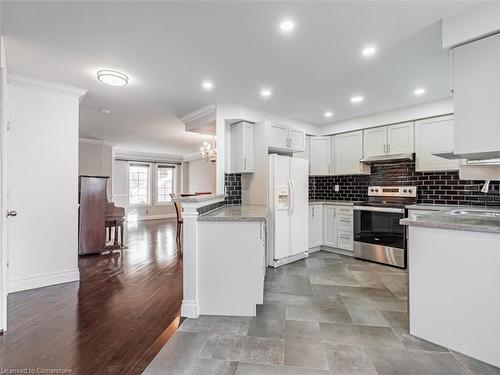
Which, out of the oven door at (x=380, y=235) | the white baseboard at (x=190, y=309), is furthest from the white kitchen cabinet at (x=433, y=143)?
the white baseboard at (x=190, y=309)

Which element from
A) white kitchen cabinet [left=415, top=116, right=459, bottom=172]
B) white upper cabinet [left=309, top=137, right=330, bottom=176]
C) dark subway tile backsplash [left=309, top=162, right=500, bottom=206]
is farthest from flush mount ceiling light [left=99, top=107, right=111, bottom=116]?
white kitchen cabinet [left=415, top=116, right=459, bottom=172]

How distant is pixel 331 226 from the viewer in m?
4.41

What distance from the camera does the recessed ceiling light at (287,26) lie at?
6.00ft

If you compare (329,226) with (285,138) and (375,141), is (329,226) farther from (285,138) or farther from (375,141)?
(285,138)

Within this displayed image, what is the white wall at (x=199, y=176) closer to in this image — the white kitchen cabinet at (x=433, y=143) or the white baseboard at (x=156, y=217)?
the white baseboard at (x=156, y=217)

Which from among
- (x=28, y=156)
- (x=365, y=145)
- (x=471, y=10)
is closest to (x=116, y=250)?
(x=28, y=156)

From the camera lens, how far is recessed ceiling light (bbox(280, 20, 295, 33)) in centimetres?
183

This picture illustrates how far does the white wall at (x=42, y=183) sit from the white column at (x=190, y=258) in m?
1.78

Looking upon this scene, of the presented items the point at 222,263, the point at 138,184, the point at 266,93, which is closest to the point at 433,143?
the point at 266,93

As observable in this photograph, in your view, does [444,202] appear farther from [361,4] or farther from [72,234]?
[72,234]

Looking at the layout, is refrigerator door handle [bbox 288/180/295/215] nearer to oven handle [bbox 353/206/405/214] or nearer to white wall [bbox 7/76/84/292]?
oven handle [bbox 353/206/405/214]

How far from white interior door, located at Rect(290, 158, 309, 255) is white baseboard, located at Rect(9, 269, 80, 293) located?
2.91m

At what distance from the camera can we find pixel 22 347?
178cm

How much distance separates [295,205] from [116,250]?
3344mm
